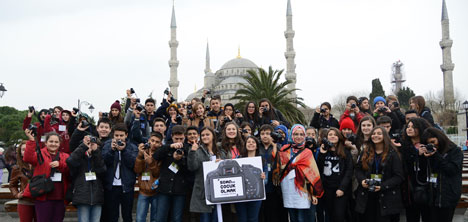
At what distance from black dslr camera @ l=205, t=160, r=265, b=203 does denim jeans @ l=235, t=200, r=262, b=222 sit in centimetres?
23

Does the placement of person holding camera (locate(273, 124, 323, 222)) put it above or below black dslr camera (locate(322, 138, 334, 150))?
below

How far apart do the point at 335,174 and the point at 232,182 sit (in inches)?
55.5

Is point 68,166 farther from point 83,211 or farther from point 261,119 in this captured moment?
point 261,119

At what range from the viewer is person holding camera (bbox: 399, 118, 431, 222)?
454cm

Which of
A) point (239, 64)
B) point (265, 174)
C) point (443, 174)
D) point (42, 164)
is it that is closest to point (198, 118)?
point (265, 174)

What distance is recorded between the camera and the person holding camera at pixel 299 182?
464 cm

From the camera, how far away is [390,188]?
443 cm

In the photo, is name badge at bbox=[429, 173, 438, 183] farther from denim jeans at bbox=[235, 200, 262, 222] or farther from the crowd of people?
denim jeans at bbox=[235, 200, 262, 222]

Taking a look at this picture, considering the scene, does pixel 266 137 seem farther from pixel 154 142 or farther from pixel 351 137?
pixel 154 142

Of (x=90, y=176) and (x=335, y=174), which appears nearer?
(x=90, y=176)

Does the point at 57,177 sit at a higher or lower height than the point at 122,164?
lower

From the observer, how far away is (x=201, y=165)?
4617 mm

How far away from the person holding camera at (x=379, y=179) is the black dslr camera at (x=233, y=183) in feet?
4.22

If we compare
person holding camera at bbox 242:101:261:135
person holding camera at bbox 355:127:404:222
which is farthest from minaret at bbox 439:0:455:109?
person holding camera at bbox 355:127:404:222
